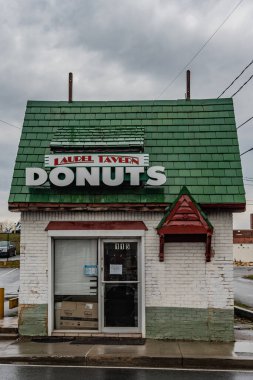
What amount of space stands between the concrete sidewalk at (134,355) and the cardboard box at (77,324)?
115 centimetres

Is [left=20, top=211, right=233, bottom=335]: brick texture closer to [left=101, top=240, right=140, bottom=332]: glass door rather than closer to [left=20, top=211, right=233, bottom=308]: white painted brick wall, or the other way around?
[left=20, top=211, right=233, bottom=308]: white painted brick wall

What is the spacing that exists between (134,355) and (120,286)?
92.2 inches

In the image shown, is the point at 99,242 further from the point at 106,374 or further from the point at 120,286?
the point at 106,374

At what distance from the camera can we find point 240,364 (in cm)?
979

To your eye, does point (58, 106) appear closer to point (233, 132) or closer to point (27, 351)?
point (233, 132)

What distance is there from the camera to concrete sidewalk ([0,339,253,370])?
9867 millimetres

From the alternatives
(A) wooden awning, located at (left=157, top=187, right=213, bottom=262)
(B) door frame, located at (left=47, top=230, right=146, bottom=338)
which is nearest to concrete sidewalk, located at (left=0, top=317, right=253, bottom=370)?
(B) door frame, located at (left=47, top=230, right=146, bottom=338)

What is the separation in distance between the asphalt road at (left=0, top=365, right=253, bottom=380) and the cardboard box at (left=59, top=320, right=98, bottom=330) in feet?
8.41

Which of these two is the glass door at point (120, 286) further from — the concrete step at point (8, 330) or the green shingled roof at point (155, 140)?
the concrete step at point (8, 330)

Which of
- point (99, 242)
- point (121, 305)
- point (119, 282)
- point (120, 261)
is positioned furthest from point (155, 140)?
point (121, 305)

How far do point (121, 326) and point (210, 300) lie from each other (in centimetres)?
213

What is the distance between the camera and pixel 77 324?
12.2m

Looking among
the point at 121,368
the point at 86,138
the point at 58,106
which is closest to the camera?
the point at 121,368

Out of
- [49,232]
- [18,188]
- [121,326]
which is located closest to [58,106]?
[18,188]
